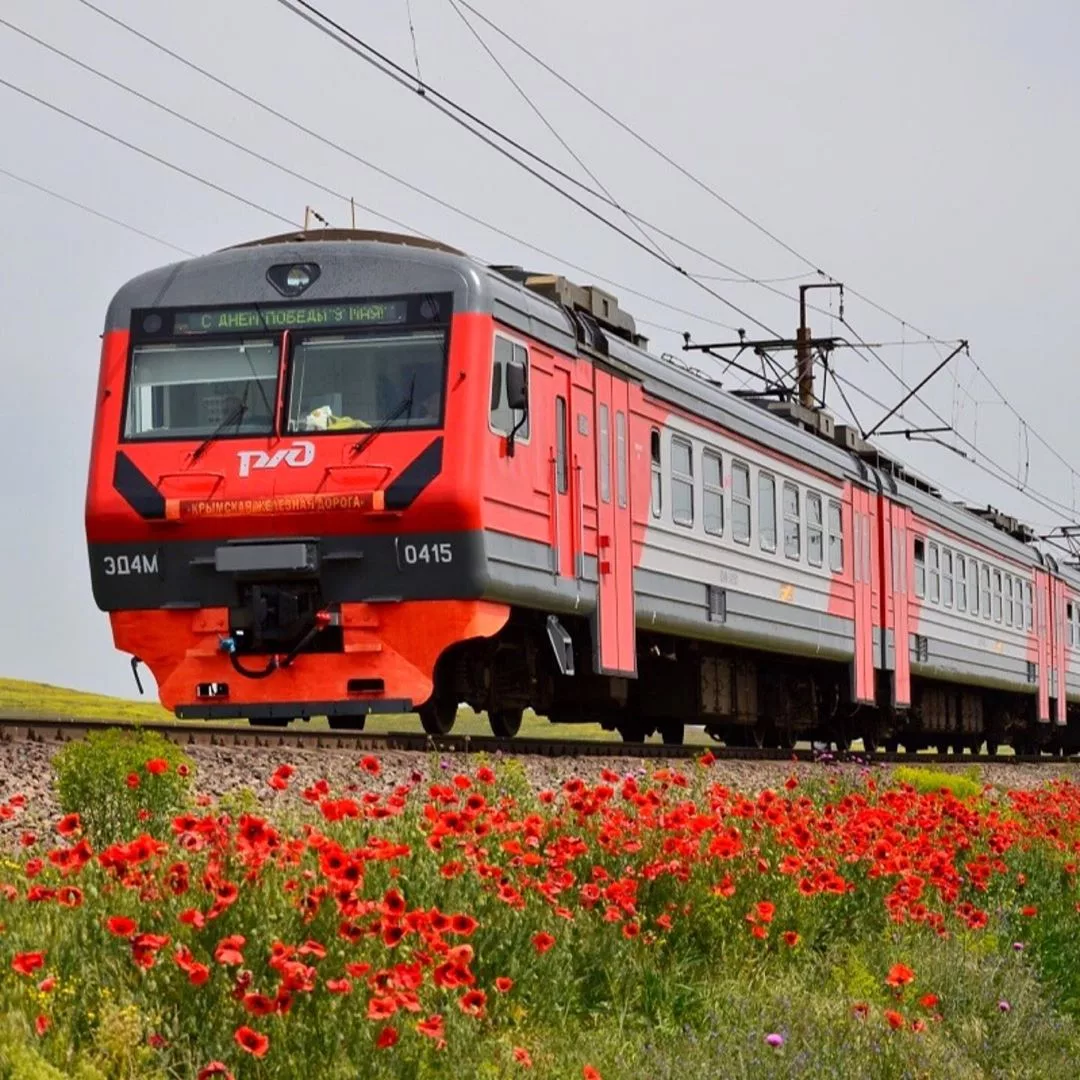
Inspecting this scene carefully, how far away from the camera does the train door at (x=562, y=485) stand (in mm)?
15781

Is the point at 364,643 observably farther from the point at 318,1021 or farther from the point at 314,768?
the point at 318,1021

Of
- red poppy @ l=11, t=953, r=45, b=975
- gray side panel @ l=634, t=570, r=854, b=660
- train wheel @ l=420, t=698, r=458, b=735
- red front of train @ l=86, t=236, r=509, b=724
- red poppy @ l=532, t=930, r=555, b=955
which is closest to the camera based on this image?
red poppy @ l=11, t=953, r=45, b=975

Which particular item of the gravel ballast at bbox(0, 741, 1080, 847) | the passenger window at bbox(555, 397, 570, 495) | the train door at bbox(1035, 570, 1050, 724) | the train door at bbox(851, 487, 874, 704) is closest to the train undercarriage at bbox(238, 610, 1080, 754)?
the train door at bbox(851, 487, 874, 704)

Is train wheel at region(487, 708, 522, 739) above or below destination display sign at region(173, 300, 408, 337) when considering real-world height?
below

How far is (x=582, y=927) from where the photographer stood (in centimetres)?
694

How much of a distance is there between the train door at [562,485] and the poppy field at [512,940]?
5.67m

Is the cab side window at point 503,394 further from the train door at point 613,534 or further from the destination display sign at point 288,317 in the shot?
the train door at point 613,534

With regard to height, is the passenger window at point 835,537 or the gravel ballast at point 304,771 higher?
the passenger window at point 835,537

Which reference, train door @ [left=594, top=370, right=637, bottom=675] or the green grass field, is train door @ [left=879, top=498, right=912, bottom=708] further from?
train door @ [left=594, top=370, right=637, bottom=675]

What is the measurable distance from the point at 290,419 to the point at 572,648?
2866mm

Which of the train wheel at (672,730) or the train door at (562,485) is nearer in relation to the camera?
the train door at (562,485)

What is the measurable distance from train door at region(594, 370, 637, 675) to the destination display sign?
2392 mm

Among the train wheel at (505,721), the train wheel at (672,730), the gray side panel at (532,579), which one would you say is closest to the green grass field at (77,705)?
the train wheel at (672,730)

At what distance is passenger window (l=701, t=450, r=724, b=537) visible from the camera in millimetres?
19516
